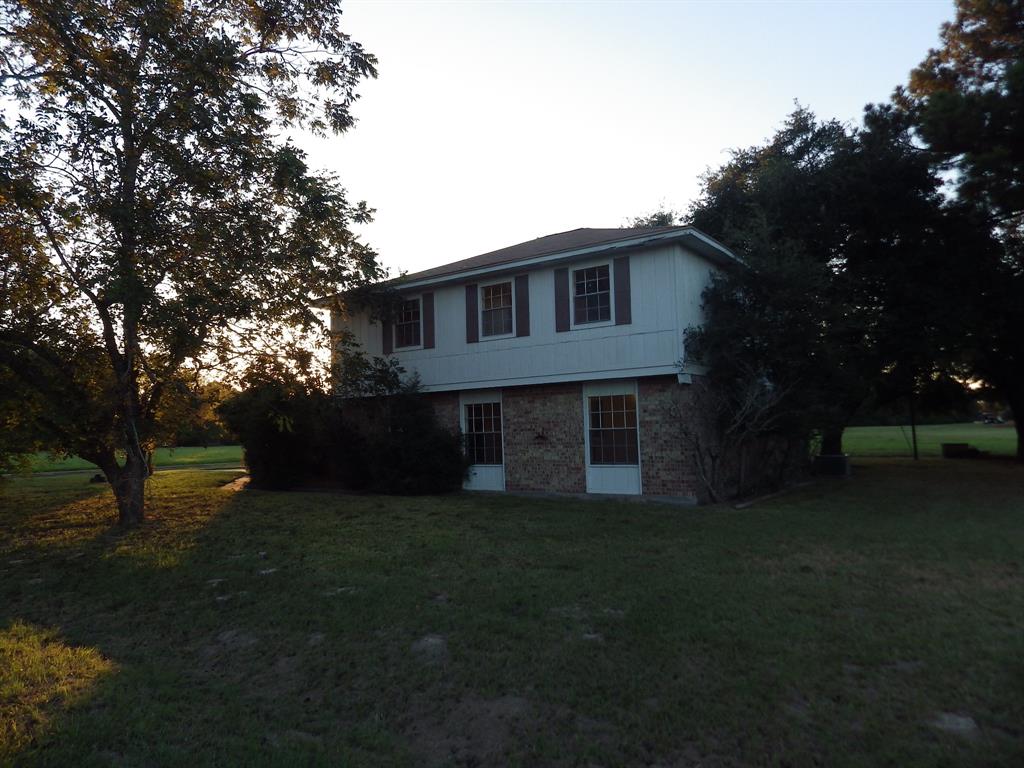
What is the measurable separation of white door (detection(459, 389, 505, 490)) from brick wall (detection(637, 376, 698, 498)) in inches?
138

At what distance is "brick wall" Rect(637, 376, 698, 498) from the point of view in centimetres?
1270

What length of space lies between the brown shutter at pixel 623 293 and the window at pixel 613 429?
4.99 feet

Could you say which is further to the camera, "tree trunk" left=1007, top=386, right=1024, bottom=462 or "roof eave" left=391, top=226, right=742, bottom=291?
"tree trunk" left=1007, top=386, right=1024, bottom=462

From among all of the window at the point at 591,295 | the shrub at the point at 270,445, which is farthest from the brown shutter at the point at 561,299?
the shrub at the point at 270,445

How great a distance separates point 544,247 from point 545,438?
4.22 m

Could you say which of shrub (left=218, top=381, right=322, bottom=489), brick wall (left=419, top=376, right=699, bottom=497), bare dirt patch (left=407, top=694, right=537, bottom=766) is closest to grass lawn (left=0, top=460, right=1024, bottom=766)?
bare dirt patch (left=407, top=694, right=537, bottom=766)

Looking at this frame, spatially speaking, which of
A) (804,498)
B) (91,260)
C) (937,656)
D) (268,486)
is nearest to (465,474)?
(268,486)

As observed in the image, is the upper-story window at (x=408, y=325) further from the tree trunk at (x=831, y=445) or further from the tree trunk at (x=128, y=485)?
the tree trunk at (x=831, y=445)

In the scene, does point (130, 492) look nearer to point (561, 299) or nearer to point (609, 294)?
point (561, 299)

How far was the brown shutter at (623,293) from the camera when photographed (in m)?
13.2

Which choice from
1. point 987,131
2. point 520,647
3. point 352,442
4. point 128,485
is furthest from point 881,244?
point 128,485

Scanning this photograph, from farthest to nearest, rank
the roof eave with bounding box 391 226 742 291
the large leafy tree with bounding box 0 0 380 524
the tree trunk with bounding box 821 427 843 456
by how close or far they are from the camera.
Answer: the tree trunk with bounding box 821 427 843 456 → the roof eave with bounding box 391 226 742 291 → the large leafy tree with bounding box 0 0 380 524

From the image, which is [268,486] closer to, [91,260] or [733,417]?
[91,260]

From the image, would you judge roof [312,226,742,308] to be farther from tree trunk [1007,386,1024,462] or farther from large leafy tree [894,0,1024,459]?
tree trunk [1007,386,1024,462]
